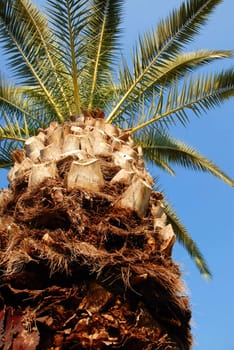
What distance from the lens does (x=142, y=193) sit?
4145 mm

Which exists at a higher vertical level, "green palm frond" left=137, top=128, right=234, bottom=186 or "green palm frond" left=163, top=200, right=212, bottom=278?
"green palm frond" left=137, top=128, right=234, bottom=186

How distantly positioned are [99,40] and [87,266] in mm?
4615

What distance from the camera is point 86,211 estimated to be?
12.8ft

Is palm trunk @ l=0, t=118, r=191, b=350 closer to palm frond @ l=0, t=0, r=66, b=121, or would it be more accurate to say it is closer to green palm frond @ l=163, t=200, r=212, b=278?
palm frond @ l=0, t=0, r=66, b=121

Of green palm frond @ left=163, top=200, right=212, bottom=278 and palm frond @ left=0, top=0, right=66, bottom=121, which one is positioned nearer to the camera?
palm frond @ left=0, top=0, right=66, bottom=121

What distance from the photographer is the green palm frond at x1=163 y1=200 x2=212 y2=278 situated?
8.91m

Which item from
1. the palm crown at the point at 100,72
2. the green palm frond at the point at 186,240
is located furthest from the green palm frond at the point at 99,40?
the green palm frond at the point at 186,240

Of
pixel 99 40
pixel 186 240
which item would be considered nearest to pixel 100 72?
pixel 99 40

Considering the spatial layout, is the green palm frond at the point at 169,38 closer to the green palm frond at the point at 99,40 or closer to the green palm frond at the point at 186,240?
the green palm frond at the point at 99,40

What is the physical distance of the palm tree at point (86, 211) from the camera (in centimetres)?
332

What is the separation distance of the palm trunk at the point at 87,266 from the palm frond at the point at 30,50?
2.86 m

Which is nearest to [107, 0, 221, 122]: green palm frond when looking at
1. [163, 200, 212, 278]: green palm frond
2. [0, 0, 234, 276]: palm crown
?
[0, 0, 234, 276]: palm crown

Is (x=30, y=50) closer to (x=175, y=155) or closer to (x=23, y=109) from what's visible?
(x=23, y=109)

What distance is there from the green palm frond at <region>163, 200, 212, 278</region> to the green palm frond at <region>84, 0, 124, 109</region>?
2.50 meters
